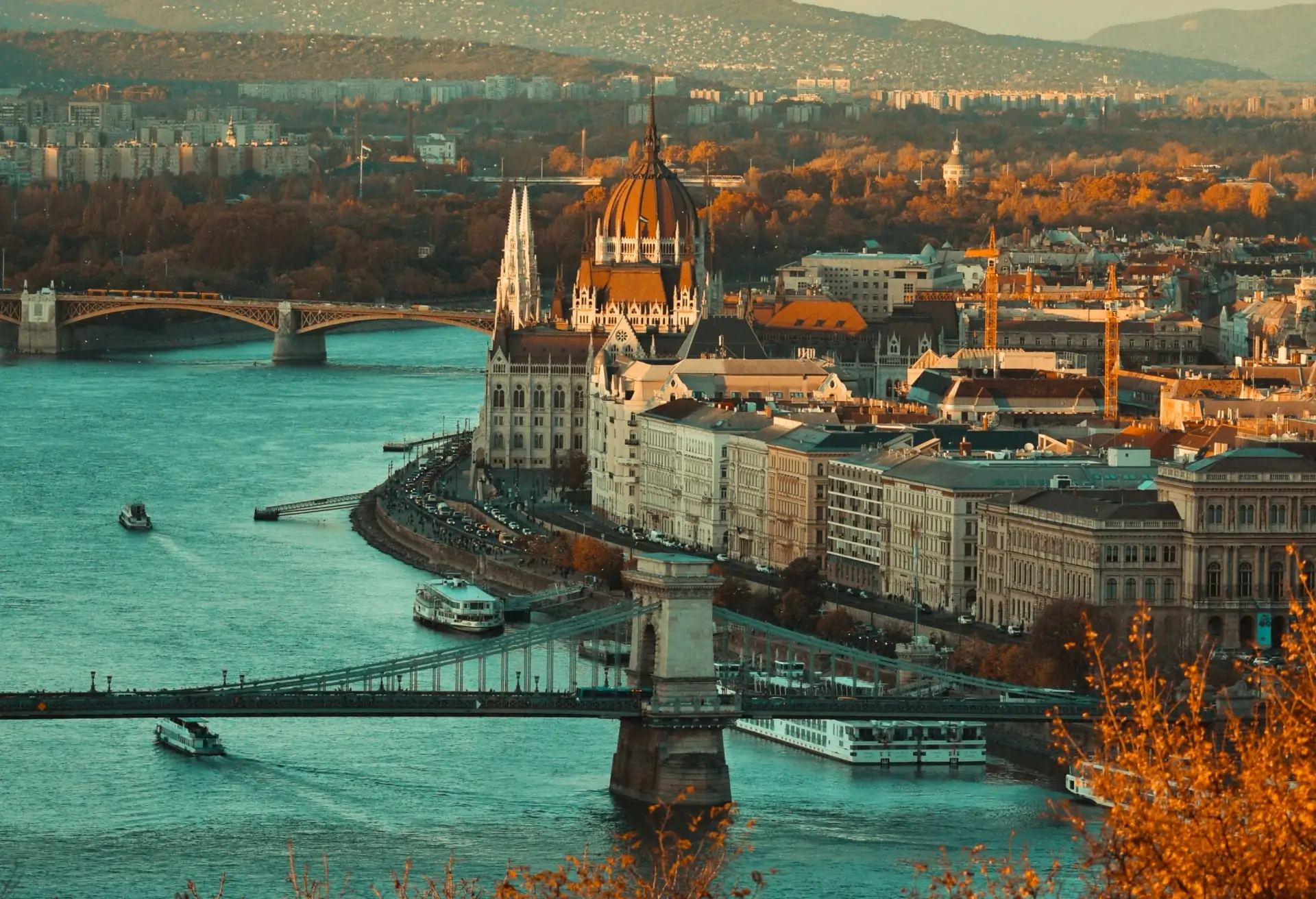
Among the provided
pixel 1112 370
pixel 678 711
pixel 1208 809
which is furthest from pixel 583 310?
pixel 1208 809

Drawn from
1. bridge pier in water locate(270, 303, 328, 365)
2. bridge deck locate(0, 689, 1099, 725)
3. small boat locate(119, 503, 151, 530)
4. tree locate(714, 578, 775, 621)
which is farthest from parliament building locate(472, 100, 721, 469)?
bridge deck locate(0, 689, 1099, 725)

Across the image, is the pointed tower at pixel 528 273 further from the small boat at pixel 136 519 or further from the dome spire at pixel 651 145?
the small boat at pixel 136 519

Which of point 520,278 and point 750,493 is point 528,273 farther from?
point 750,493

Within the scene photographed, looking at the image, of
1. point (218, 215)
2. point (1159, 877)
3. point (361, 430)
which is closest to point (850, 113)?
point (218, 215)

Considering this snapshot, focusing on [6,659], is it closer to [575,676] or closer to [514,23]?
[575,676]

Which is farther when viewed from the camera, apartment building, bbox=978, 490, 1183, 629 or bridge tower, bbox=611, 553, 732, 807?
apartment building, bbox=978, 490, 1183, 629

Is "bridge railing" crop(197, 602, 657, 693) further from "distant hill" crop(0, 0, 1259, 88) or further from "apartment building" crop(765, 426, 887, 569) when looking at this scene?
"distant hill" crop(0, 0, 1259, 88)
